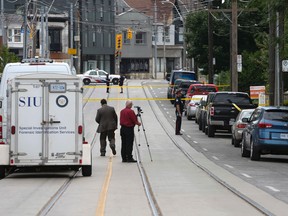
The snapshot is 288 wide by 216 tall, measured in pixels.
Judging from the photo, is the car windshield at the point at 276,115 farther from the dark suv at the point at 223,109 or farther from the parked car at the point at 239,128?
the dark suv at the point at 223,109

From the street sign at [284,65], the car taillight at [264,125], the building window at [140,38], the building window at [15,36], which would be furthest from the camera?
the building window at [140,38]

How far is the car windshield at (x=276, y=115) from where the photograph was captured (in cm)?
2641

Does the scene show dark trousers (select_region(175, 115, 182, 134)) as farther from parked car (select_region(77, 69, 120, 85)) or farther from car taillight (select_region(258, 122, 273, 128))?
parked car (select_region(77, 69, 120, 85))

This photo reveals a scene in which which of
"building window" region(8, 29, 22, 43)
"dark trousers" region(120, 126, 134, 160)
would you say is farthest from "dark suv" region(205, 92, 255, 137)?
"building window" region(8, 29, 22, 43)

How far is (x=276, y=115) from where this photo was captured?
2650 centimetres

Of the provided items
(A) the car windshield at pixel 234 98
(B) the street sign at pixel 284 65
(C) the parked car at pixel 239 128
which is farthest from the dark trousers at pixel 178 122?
(B) the street sign at pixel 284 65

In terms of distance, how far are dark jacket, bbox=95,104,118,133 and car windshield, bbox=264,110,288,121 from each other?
497 cm

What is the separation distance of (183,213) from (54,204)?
2.65m

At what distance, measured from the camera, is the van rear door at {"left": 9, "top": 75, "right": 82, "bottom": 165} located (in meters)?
20.2

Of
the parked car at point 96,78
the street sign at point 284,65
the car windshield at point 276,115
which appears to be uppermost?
the street sign at point 284,65

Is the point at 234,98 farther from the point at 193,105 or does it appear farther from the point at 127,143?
the point at 127,143

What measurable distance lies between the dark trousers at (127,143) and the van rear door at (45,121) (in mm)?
5587

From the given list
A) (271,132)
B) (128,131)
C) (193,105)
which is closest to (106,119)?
(128,131)

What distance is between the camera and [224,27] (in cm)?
6588
